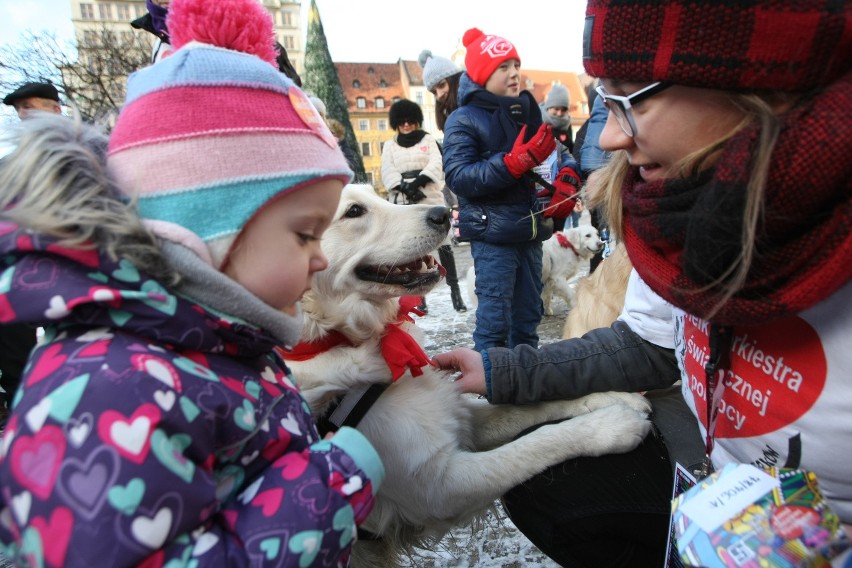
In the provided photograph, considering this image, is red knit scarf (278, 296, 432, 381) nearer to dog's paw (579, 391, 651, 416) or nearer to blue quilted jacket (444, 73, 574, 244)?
dog's paw (579, 391, 651, 416)

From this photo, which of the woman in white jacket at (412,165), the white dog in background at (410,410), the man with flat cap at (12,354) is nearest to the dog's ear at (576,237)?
the woman in white jacket at (412,165)

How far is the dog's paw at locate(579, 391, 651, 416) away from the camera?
167cm

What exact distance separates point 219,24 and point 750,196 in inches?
40.8

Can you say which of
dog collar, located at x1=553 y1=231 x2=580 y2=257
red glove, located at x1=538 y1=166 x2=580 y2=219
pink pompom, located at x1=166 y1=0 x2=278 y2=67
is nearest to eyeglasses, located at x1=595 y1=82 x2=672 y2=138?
pink pompom, located at x1=166 y1=0 x2=278 y2=67

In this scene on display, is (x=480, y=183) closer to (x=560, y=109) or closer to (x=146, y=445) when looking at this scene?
(x=146, y=445)

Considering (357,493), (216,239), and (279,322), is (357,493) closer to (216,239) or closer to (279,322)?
(279,322)

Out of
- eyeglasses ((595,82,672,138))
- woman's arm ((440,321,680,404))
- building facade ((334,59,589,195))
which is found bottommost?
building facade ((334,59,589,195))

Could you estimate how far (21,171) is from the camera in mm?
862

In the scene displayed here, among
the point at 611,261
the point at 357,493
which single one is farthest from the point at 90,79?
the point at 357,493

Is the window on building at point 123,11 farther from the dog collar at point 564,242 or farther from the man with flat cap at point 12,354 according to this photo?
the man with flat cap at point 12,354

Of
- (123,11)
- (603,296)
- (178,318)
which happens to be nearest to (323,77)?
(603,296)

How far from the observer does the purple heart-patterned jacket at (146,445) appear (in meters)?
0.71

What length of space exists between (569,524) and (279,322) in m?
1.04

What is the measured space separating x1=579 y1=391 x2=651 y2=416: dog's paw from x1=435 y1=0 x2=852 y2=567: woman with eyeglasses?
0.50 meters
